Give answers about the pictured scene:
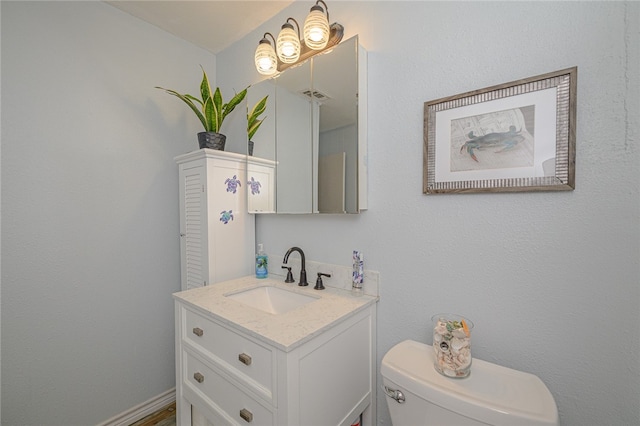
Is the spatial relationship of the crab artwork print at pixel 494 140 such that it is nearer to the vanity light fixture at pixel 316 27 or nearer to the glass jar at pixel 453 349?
the glass jar at pixel 453 349

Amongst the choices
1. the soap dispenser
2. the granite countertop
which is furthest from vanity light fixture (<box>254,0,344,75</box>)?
the granite countertop

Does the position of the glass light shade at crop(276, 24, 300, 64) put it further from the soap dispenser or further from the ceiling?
the soap dispenser

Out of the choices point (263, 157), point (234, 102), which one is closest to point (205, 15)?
point (234, 102)

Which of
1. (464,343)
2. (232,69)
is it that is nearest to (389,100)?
(464,343)

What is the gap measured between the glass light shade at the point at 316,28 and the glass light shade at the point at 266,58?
26 centimetres

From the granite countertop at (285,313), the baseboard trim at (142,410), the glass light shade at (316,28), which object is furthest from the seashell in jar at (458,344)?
the baseboard trim at (142,410)

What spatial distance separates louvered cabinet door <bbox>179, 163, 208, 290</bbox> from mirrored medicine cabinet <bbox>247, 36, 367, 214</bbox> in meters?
0.28

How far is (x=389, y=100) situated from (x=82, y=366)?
212cm

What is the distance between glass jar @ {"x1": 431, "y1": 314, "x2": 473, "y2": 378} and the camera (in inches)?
33.2

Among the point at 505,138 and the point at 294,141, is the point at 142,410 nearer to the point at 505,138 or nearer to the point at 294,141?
the point at 294,141

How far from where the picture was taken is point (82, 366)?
4.81 ft

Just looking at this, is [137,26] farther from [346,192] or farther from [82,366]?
[82,366]

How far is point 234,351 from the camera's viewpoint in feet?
3.30

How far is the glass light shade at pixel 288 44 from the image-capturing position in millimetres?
1308
